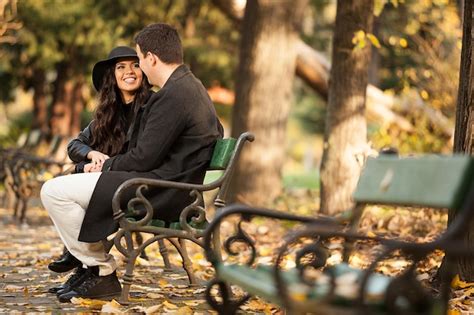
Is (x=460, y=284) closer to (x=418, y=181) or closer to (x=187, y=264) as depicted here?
(x=187, y=264)

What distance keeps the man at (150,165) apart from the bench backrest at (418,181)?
6.30 feet

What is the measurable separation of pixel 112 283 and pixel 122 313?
2.31ft

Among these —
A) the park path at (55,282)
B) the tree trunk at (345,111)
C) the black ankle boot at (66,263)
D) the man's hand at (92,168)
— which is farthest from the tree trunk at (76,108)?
the man's hand at (92,168)

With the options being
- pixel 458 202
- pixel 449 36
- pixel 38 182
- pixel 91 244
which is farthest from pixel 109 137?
pixel 449 36

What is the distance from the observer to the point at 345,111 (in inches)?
475

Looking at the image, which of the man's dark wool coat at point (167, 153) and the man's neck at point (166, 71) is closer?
the man's dark wool coat at point (167, 153)

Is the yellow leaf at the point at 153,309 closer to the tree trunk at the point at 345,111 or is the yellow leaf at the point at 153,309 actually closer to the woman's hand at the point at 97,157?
the woman's hand at the point at 97,157

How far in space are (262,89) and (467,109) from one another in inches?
284

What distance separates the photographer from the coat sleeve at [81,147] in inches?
289

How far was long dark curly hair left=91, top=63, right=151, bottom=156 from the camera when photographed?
7.45 m

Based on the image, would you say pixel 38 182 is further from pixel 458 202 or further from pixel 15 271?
pixel 458 202

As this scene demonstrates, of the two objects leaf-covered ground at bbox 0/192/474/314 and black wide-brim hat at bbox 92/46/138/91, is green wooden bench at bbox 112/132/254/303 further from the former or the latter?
black wide-brim hat at bbox 92/46/138/91

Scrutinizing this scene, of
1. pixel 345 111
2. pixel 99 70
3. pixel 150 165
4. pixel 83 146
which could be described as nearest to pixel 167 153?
pixel 150 165

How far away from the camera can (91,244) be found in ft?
22.0
